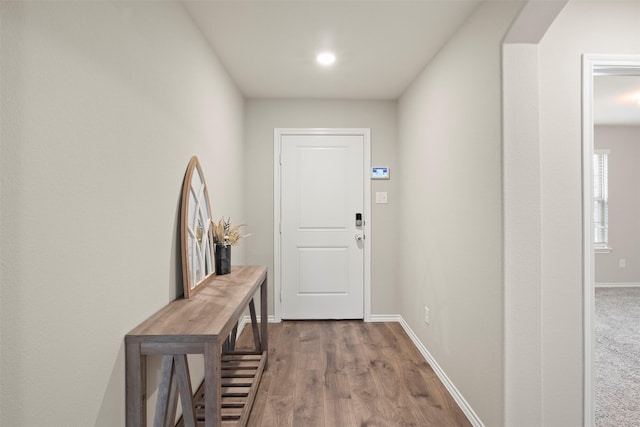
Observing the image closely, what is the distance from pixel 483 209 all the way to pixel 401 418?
1.29m

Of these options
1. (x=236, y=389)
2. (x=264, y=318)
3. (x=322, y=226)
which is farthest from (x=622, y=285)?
(x=236, y=389)

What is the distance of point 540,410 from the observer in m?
1.72

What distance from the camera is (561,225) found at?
1.76 meters

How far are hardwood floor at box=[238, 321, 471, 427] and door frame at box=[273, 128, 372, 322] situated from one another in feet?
1.36

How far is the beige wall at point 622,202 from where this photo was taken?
531cm

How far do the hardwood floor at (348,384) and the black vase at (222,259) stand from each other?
2.71 ft

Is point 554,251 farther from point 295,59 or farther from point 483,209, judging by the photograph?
point 295,59

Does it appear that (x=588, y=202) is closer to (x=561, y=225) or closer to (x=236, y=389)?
(x=561, y=225)

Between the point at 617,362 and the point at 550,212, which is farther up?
the point at 550,212

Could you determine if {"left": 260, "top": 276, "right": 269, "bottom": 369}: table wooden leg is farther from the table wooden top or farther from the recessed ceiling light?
the recessed ceiling light

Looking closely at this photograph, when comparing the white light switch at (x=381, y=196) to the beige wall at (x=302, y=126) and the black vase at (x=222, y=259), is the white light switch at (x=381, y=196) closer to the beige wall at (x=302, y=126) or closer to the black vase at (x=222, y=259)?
the beige wall at (x=302, y=126)

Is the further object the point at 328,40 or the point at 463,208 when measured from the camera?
the point at 328,40

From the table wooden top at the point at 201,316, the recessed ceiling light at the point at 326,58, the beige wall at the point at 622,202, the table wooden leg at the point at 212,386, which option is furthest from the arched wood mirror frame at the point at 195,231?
the beige wall at the point at 622,202

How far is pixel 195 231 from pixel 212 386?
3.23 feet
